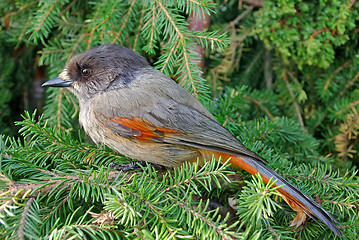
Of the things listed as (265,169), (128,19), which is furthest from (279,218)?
(128,19)

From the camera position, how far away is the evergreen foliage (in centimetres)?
143

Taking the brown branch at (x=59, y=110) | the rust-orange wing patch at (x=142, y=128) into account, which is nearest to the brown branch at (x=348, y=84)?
the rust-orange wing patch at (x=142, y=128)

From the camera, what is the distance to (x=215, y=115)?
257 centimetres

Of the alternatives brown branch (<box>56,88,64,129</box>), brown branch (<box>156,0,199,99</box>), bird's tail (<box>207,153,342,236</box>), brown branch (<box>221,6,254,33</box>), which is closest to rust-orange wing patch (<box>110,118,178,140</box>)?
brown branch (<box>156,0,199,99</box>)

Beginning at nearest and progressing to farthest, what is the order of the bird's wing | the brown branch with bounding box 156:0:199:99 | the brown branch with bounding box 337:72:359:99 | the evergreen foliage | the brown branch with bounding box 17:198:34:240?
1. the brown branch with bounding box 17:198:34:240
2. the evergreen foliage
3. the bird's wing
4. the brown branch with bounding box 156:0:199:99
5. the brown branch with bounding box 337:72:359:99

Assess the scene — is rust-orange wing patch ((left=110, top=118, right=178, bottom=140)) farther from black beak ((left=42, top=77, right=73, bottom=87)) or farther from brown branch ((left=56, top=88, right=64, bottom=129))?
brown branch ((left=56, top=88, right=64, bottom=129))

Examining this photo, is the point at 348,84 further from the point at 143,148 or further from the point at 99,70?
the point at 99,70

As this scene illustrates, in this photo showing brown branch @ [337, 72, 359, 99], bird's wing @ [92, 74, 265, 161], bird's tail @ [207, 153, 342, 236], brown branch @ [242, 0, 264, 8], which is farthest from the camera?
brown branch @ [242, 0, 264, 8]

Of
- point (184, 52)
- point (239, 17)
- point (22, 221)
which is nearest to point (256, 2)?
point (239, 17)

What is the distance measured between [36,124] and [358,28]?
8.42 ft

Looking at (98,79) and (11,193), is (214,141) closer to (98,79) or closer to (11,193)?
(98,79)

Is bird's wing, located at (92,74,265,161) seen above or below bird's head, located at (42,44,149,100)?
below

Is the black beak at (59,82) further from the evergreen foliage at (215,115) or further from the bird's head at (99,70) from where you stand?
the evergreen foliage at (215,115)

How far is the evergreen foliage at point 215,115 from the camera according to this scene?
143 cm
